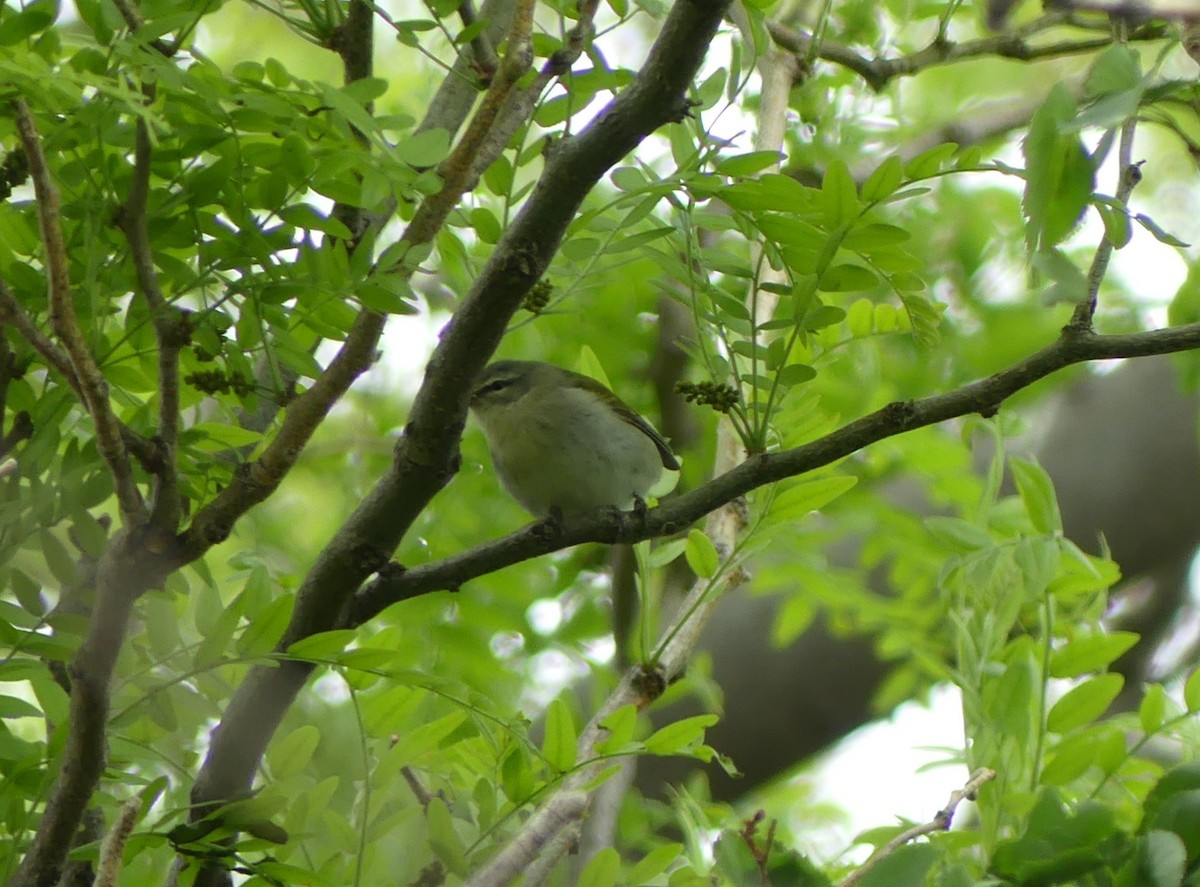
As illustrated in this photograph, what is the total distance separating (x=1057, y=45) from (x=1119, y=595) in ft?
9.04

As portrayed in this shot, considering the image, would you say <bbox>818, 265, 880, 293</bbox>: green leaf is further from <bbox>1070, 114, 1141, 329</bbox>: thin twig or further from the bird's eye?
the bird's eye

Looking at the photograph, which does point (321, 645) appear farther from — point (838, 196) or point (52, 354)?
point (838, 196)

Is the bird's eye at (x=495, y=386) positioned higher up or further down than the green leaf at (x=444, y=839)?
higher up

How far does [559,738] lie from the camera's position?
1.50 m

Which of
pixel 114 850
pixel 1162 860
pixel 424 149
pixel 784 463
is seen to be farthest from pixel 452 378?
pixel 1162 860

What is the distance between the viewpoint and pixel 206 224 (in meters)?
1.42

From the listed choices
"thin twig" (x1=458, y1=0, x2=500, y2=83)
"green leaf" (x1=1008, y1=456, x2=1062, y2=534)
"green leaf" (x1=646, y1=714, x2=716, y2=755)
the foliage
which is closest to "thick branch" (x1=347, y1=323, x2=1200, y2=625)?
the foliage

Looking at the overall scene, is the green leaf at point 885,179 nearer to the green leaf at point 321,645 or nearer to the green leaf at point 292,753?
the green leaf at point 321,645

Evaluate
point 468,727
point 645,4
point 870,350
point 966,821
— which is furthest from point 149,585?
point 966,821

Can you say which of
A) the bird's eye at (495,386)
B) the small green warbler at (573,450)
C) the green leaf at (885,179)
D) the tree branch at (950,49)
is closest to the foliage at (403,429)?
the green leaf at (885,179)

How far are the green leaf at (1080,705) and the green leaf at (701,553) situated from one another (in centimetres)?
44

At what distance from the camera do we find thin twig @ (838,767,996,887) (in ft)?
3.93

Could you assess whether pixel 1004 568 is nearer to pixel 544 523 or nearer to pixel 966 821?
pixel 544 523

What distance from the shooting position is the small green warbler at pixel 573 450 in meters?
2.79
